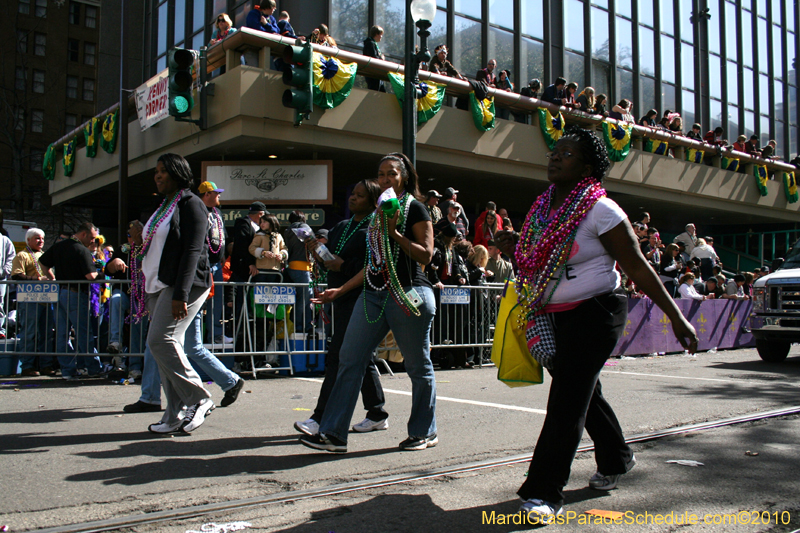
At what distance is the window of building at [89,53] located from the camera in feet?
185

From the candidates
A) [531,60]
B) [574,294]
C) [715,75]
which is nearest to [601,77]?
[531,60]

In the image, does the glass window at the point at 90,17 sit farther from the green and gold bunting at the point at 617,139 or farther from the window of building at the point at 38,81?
the green and gold bunting at the point at 617,139

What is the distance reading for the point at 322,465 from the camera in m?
4.34

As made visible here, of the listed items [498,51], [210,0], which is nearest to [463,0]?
[498,51]

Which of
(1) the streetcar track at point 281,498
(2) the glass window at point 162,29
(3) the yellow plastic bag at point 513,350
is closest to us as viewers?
(1) the streetcar track at point 281,498

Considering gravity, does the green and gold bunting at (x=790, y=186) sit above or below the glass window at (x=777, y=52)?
below

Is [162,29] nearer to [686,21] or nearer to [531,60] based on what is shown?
[531,60]

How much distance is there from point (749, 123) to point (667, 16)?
6.81 m

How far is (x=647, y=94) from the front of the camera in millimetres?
27078

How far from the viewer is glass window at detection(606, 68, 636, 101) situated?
25812 millimetres

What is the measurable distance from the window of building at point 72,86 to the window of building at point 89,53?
5.83ft

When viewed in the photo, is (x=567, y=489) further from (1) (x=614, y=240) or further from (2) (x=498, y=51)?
(2) (x=498, y=51)

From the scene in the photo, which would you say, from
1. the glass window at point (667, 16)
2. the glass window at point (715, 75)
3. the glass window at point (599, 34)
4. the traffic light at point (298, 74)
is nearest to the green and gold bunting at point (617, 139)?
the glass window at point (599, 34)

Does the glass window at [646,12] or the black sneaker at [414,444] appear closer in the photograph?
the black sneaker at [414,444]
